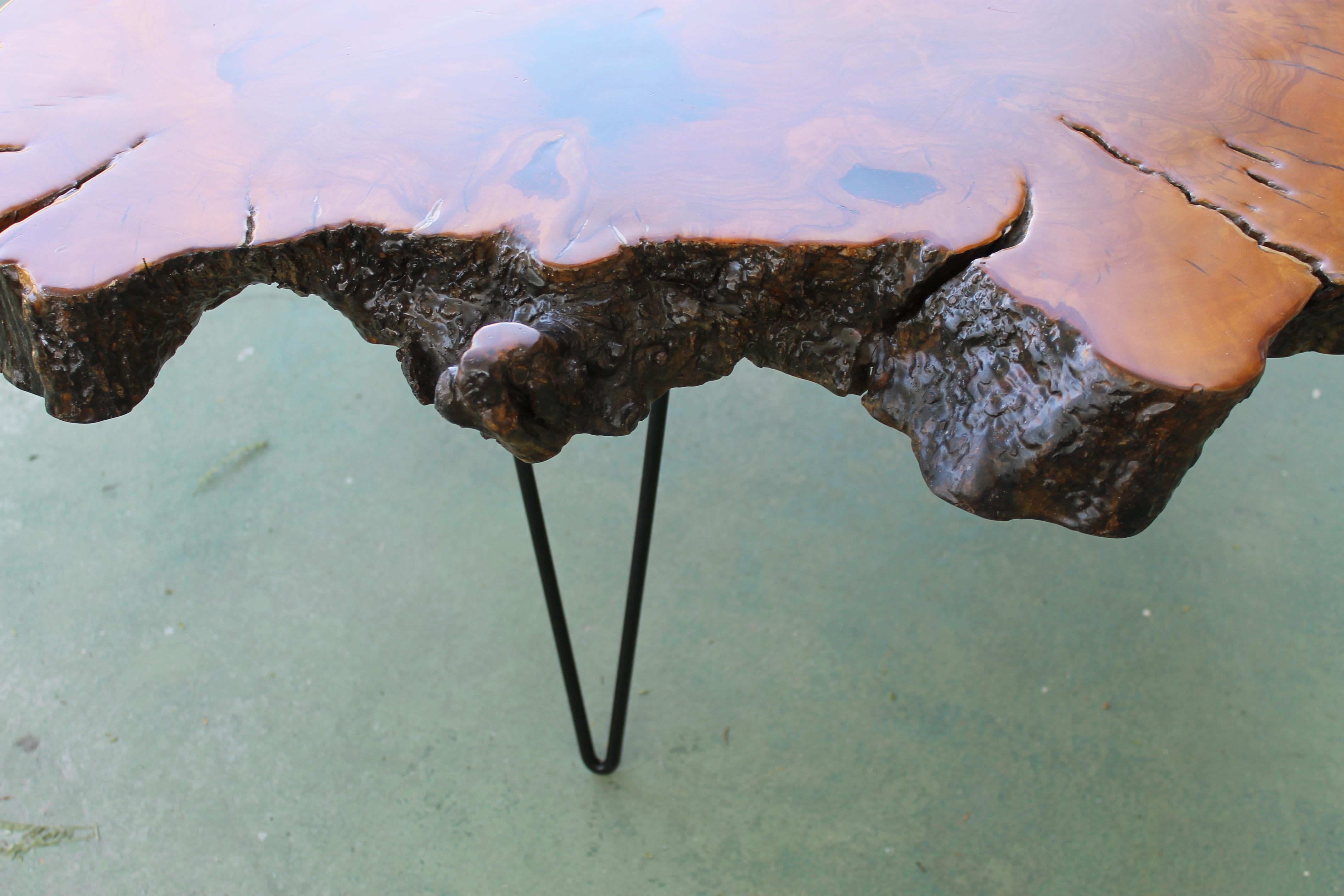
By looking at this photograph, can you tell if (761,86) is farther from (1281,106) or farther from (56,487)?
(56,487)

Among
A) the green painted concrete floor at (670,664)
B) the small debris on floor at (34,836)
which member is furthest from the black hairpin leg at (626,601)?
the small debris on floor at (34,836)

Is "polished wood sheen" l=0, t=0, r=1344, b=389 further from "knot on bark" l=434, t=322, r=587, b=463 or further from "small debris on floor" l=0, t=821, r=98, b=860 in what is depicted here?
"small debris on floor" l=0, t=821, r=98, b=860

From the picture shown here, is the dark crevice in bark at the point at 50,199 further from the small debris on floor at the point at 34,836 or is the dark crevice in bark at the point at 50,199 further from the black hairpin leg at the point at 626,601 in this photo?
the small debris on floor at the point at 34,836

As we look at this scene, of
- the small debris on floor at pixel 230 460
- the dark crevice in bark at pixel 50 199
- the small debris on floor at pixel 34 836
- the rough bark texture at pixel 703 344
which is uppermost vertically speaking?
the dark crevice in bark at pixel 50 199

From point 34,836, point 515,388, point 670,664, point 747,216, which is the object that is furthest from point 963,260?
point 34,836

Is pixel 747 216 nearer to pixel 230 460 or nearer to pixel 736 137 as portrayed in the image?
pixel 736 137

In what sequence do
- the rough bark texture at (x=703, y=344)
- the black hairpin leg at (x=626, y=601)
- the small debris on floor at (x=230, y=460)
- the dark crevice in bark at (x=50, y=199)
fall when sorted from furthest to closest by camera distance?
the small debris on floor at (x=230, y=460) → the black hairpin leg at (x=626, y=601) → the dark crevice in bark at (x=50, y=199) → the rough bark texture at (x=703, y=344)

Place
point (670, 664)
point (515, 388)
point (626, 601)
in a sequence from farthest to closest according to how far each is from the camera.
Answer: point (670, 664) < point (626, 601) < point (515, 388)

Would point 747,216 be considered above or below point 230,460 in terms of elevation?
above
